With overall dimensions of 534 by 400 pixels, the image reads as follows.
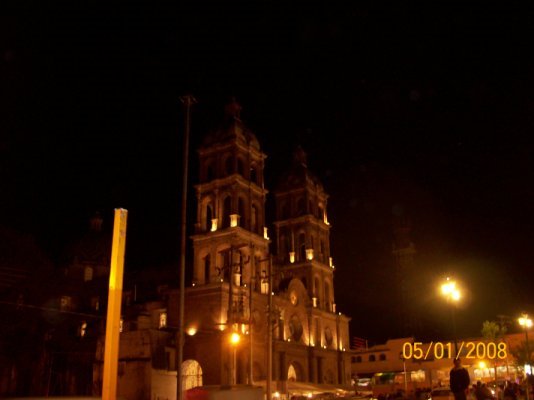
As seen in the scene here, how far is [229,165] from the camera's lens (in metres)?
60.6

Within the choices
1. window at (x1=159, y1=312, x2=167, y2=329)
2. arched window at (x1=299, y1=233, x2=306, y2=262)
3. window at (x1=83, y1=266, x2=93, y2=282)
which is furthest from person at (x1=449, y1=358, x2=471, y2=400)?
window at (x1=83, y1=266, x2=93, y2=282)

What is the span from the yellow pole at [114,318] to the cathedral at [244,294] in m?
30.2

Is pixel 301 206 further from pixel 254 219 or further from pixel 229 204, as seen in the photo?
pixel 229 204

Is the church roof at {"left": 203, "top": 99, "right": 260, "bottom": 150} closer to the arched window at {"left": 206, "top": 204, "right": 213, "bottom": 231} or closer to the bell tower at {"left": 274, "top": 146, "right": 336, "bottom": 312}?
the arched window at {"left": 206, "top": 204, "right": 213, "bottom": 231}

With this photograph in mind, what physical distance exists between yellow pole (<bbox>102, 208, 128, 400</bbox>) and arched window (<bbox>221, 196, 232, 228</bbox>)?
44.4 metres

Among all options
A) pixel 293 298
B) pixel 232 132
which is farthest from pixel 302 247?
pixel 232 132

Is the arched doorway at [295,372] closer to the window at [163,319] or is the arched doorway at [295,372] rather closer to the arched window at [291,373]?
the arched window at [291,373]

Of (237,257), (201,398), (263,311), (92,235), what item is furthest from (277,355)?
(201,398)

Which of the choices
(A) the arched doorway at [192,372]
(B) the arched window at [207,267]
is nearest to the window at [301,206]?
(B) the arched window at [207,267]

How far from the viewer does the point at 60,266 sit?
79.0m

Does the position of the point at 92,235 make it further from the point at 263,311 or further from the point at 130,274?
the point at 263,311

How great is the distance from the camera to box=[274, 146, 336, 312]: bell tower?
2749 inches

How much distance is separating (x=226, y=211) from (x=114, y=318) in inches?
1855

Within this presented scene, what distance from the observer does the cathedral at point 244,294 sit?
4944 centimetres
